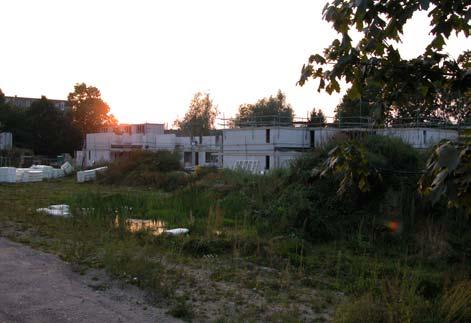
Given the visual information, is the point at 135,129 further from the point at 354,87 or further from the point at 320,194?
the point at 354,87

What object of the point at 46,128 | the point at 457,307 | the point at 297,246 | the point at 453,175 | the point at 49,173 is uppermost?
the point at 46,128

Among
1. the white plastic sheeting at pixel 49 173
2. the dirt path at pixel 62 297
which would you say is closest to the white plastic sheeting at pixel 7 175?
the white plastic sheeting at pixel 49 173

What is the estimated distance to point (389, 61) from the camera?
3947 mm

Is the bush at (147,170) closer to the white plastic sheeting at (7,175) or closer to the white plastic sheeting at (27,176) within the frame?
the white plastic sheeting at (27,176)

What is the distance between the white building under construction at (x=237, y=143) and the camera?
140ft

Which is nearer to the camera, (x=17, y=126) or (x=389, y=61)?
(x=389, y=61)

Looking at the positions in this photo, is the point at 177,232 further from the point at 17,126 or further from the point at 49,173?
the point at 17,126

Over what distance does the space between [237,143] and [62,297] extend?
43863 millimetres

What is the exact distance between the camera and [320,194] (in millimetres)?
14125

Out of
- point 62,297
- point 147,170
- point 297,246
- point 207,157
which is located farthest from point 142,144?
point 62,297

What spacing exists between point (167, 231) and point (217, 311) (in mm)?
5675

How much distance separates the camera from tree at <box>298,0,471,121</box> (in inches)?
127

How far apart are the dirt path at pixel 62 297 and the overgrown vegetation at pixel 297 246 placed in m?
0.40

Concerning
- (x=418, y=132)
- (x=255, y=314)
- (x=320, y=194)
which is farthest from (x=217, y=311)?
(x=418, y=132)
